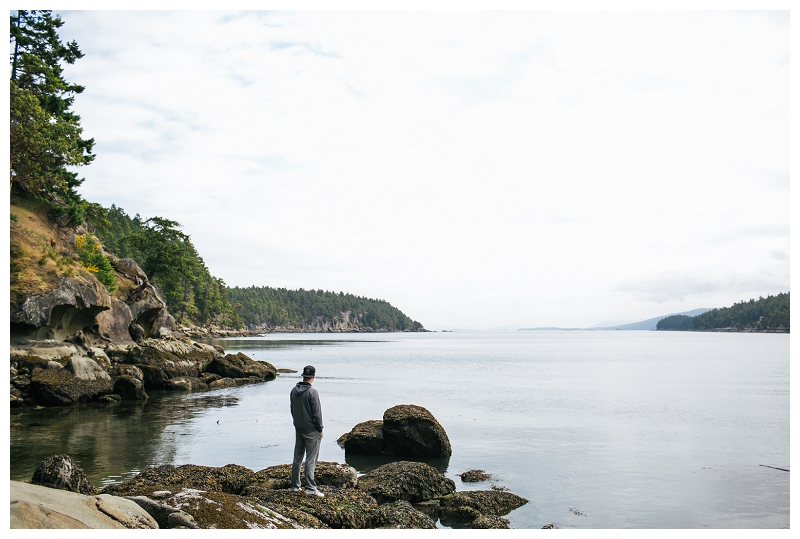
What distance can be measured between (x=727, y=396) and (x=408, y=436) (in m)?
27.8

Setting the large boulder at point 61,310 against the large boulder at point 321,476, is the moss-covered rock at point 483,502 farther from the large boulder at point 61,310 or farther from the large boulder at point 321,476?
the large boulder at point 61,310

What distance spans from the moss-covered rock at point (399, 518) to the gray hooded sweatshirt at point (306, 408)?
215 cm

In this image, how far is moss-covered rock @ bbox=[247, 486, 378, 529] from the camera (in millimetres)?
10148

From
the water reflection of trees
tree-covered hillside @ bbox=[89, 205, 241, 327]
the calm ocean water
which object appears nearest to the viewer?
the calm ocean water

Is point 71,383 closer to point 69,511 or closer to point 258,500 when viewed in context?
point 258,500

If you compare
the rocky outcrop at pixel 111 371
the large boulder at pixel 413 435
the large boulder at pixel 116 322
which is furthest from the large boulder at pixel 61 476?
the large boulder at pixel 116 322

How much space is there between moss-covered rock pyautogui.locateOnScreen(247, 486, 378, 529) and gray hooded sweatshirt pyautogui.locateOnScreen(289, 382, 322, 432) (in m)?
1.31

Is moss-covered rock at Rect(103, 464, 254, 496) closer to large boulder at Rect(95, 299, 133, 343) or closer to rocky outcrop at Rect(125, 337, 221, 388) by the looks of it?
rocky outcrop at Rect(125, 337, 221, 388)

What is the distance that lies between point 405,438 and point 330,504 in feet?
28.1

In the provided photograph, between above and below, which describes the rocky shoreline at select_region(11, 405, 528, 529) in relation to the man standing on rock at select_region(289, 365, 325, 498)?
below

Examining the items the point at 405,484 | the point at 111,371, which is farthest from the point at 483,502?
the point at 111,371

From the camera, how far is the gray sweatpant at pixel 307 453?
11.5 m

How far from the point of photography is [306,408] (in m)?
11.4

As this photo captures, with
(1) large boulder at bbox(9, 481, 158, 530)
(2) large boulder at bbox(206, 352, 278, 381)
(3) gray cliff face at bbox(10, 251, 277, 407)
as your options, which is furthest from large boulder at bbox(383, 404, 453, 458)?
(2) large boulder at bbox(206, 352, 278, 381)
